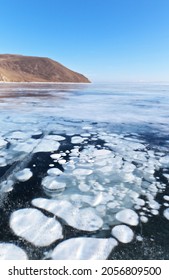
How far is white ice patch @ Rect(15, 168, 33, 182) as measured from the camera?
9.99ft

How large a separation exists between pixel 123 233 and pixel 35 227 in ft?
2.53

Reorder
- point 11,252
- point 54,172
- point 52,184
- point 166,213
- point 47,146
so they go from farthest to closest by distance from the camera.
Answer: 1. point 47,146
2. point 54,172
3. point 52,184
4. point 166,213
5. point 11,252

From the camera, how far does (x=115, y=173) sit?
10.7 feet

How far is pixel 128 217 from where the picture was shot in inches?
89.2

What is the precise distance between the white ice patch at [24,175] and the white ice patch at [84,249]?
1309mm

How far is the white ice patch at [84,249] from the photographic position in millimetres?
1801

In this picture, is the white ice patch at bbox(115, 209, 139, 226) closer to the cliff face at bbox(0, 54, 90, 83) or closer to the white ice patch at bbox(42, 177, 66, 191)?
the white ice patch at bbox(42, 177, 66, 191)

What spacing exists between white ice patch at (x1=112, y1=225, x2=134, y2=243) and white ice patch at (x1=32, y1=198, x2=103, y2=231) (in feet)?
0.48

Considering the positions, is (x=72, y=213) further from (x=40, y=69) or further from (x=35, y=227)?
(x=40, y=69)

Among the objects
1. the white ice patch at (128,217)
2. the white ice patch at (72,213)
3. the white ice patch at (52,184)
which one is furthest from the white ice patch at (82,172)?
the white ice patch at (128,217)

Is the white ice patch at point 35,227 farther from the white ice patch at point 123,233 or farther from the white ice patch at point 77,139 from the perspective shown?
the white ice patch at point 77,139

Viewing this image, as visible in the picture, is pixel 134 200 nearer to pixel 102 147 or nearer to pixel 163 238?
pixel 163 238

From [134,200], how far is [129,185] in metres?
0.35

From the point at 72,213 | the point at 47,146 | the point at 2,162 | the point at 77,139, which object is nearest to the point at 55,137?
the point at 77,139
